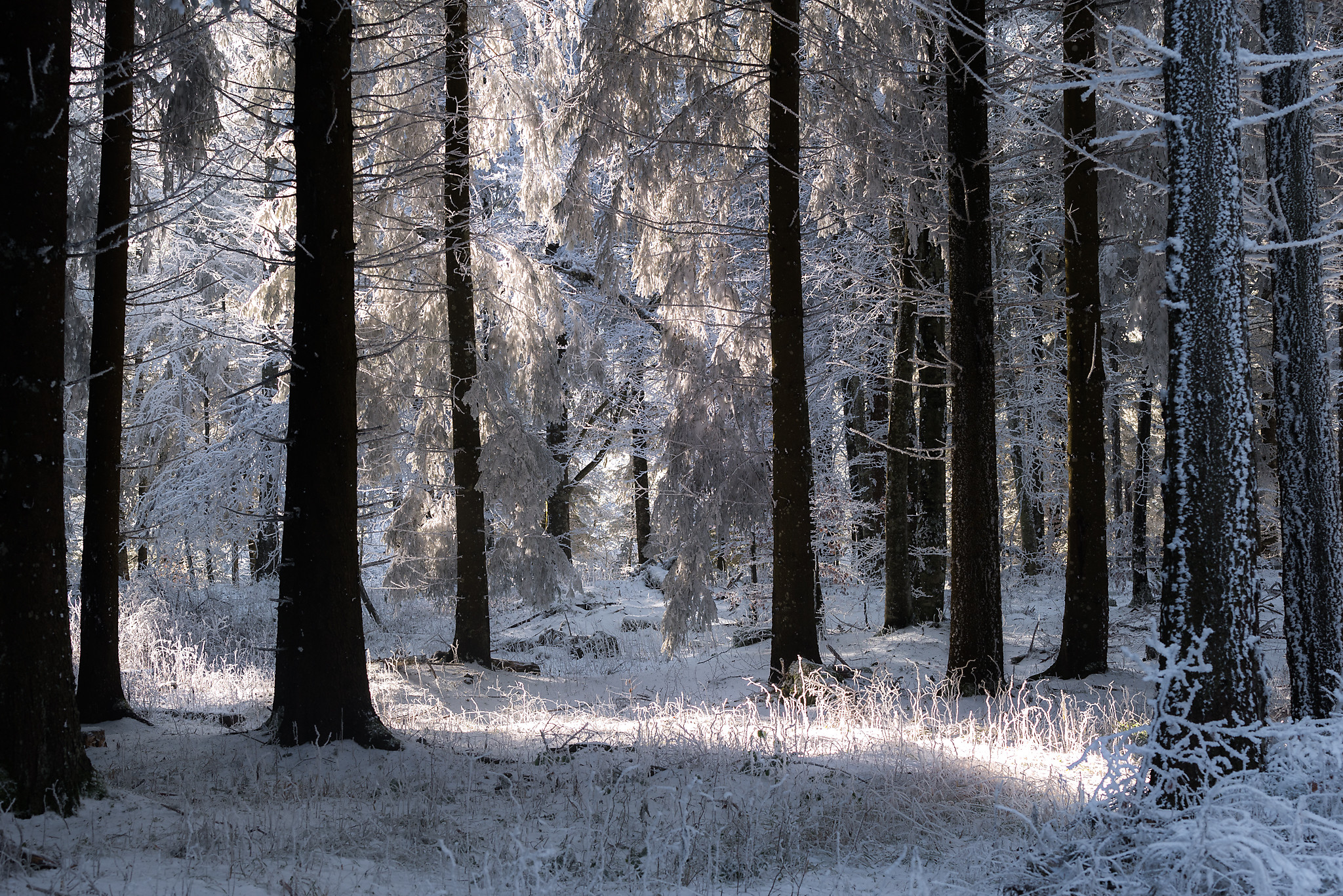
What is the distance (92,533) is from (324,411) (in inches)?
111

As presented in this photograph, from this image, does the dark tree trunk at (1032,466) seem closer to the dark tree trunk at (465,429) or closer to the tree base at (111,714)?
the dark tree trunk at (465,429)

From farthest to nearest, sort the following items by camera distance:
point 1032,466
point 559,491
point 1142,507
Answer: point 1032,466
point 559,491
point 1142,507

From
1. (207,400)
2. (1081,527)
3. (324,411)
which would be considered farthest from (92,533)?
(207,400)

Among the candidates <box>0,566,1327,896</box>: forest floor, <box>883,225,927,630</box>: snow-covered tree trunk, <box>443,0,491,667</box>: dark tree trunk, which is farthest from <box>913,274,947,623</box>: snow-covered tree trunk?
<box>443,0,491,667</box>: dark tree trunk

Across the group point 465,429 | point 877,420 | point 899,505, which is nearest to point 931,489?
point 899,505

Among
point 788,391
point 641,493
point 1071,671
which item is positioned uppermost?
point 788,391

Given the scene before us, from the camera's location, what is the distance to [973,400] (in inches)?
336

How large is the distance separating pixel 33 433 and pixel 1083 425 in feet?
31.6

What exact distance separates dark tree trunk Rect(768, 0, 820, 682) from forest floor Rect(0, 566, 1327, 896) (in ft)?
2.42

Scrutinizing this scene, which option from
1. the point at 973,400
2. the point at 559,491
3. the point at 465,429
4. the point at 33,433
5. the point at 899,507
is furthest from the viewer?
the point at 559,491

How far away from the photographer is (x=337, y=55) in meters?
6.64

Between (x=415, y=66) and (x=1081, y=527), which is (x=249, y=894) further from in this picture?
(x=415, y=66)

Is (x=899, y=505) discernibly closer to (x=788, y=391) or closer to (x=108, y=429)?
(x=788, y=391)

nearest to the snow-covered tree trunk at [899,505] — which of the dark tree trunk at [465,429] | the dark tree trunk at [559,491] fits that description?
the dark tree trunk at [465,429]
